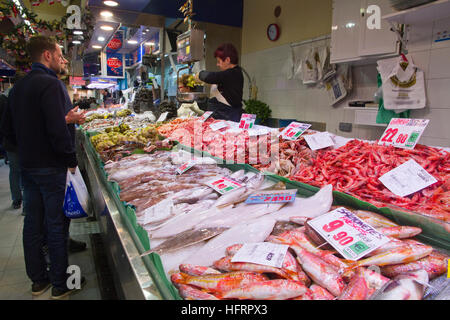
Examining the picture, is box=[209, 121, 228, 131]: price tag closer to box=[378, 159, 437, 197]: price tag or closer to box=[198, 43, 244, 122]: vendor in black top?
box=[198, 43, 244, 122]: vendor in black top

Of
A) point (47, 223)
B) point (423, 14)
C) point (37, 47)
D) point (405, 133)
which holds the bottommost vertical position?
point (47, 223)

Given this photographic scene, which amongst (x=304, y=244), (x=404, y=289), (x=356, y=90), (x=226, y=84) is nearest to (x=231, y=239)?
(x=304, y=244)

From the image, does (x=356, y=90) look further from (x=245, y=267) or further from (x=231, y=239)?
(x=245, y=267)

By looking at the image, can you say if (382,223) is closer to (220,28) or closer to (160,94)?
(160,94)

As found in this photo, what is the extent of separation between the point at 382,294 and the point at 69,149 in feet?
7.61

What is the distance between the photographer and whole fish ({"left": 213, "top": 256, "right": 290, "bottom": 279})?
99cm

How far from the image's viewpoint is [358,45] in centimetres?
440

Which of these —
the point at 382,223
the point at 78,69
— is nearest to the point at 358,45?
the point at 382,223

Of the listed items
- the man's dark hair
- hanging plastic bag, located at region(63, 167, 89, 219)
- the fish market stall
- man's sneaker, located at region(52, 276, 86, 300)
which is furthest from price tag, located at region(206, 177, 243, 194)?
the man's dark hair

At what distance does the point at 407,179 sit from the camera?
1.75 metres

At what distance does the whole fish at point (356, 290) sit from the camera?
87 cm

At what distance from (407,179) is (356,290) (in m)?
1.12

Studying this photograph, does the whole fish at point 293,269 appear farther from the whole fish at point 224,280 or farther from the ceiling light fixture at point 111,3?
the ceiling light fixture at point 111,3

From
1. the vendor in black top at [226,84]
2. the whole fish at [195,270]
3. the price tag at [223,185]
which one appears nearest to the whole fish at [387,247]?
the whole fish at [195,270]
